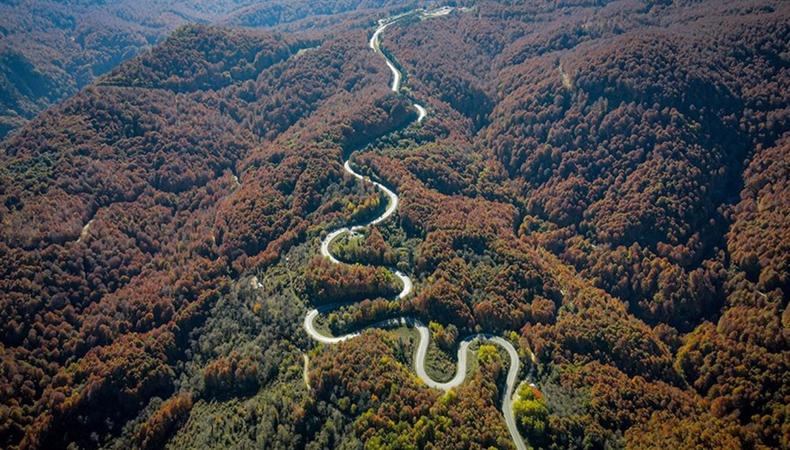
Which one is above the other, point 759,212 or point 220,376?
point 759,212

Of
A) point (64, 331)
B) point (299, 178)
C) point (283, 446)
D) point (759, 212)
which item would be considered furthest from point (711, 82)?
point (64, 331)

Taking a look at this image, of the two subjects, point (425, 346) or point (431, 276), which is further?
point (431, 276)

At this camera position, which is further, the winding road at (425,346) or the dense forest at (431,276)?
the dense forest at (431,276)

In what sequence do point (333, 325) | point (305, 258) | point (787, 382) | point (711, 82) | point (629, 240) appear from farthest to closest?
1. point (711, 82)
2. point (629, 240)
3. point (305, 258)
4. point (333, 325)
5. point (787, 382)

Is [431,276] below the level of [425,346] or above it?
above

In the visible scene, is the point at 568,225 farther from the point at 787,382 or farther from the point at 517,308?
the point at 787,382

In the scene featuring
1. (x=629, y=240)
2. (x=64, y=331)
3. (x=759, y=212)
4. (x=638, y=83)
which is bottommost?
(x=64, y=331)

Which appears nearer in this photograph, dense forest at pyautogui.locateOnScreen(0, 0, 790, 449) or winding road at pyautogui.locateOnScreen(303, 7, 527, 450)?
winding road at pyautogui.locateOnScreen(303, 7, 527, 450)

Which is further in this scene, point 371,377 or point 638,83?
point 638,83
